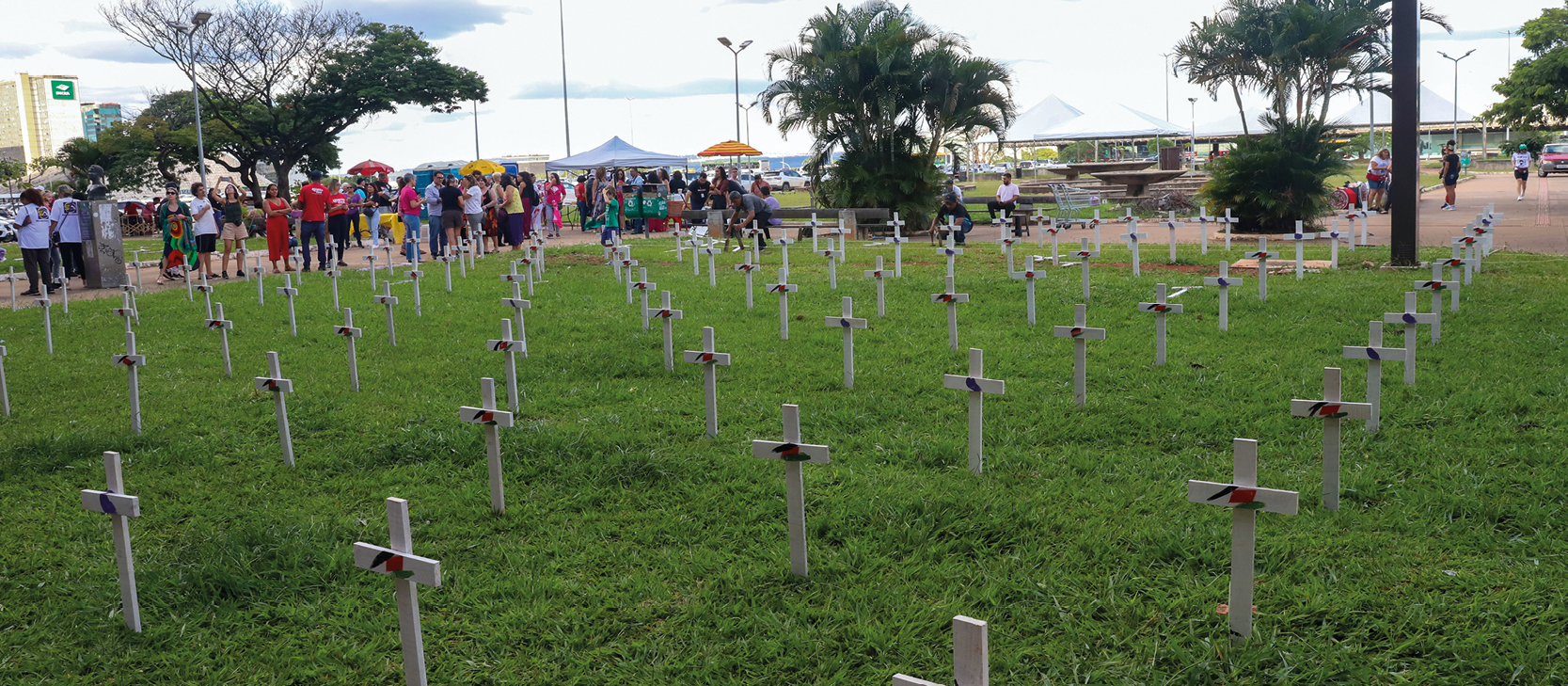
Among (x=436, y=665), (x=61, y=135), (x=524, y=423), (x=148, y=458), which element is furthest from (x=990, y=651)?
(x=61, y=135)

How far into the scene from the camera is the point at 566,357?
9.38 metres

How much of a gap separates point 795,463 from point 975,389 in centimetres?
136

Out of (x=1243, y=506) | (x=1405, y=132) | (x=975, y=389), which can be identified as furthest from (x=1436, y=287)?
(x=1405, y=132)

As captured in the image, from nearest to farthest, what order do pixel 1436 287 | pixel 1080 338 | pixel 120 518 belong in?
pixel 120 518
pixel 1080 338
pixel 1436 287

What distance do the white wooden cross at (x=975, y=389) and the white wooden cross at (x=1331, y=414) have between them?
133 cm

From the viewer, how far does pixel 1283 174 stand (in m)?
20.6

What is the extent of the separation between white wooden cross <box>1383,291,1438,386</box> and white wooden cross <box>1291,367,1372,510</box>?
2155mm

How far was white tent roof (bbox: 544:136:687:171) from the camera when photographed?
35.9m

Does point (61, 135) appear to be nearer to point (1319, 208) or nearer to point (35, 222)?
point (35, 222)

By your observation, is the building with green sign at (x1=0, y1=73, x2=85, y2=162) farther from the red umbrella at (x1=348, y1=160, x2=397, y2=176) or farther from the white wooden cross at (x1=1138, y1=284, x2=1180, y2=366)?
the white wooden cross at (x1=1138, y1=284, x2=1180, y2=366)

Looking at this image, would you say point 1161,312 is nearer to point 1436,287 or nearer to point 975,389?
point 1436,287

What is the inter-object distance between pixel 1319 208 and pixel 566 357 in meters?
16.4

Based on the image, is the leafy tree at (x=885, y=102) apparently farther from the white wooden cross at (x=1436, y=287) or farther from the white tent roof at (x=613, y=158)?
the white wooden cross at (x=1436, y=287)

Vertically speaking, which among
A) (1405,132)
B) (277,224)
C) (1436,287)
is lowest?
(1436,287)
